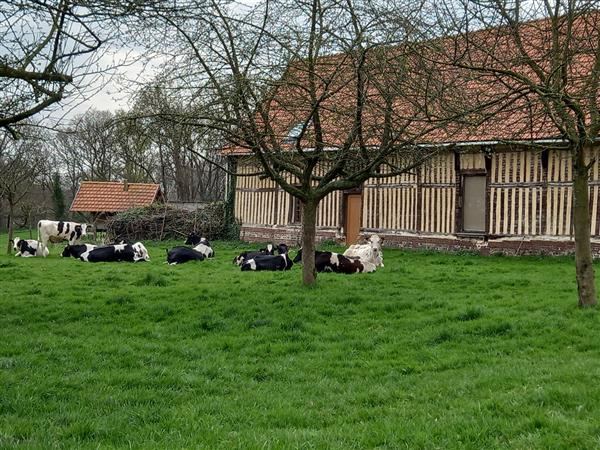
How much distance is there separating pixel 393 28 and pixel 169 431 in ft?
19.9

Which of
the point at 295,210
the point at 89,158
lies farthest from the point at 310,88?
the point at 89,158

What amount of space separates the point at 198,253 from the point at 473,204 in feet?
26.1

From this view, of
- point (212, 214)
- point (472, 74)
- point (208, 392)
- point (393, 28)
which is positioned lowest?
point (208, 392)

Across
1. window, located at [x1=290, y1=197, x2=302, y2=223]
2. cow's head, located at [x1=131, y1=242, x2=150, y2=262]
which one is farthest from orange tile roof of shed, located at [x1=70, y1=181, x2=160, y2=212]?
cow's head, located at [x1=131, y1=242, x2=150, y2=262]

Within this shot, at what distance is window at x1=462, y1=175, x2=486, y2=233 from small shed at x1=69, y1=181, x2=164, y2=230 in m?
19.6

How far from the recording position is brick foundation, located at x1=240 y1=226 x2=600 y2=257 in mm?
15852

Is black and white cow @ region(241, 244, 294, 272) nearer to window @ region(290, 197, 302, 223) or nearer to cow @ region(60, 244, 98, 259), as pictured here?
cow @ region(60, 244, 98, 259)

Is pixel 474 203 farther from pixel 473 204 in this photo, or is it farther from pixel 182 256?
pixel 182 256

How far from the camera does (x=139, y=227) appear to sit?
25047 mm

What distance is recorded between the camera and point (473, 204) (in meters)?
17.7

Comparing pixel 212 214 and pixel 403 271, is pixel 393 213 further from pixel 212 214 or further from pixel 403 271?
pixel 212 214

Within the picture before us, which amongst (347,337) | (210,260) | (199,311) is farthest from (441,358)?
(210,260)

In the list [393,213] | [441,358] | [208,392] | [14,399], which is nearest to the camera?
[14,399]

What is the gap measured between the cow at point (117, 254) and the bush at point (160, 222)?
747 centimetres
